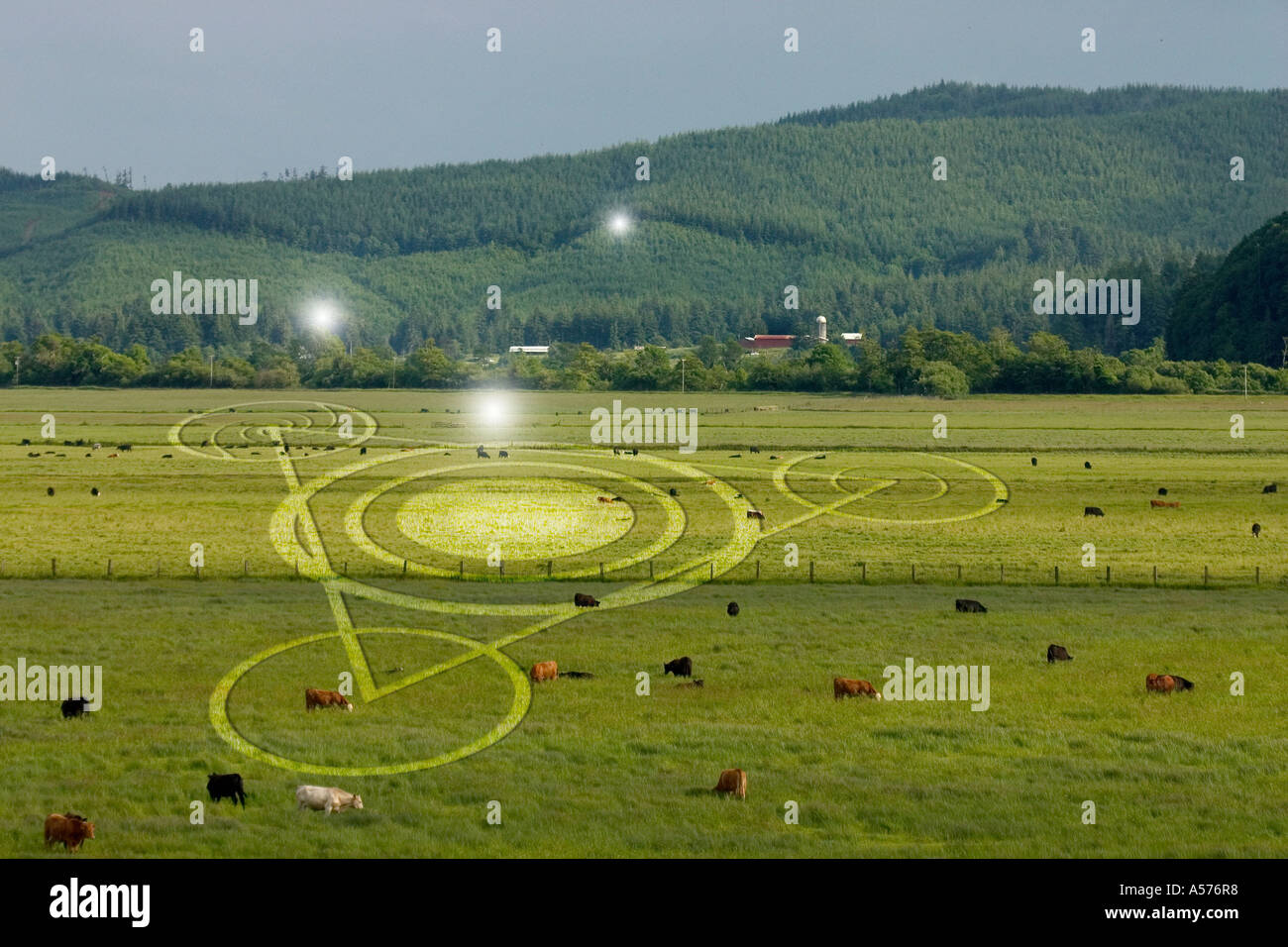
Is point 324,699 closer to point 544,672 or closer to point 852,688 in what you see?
point 544,672

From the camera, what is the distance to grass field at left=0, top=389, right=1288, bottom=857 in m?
23.3

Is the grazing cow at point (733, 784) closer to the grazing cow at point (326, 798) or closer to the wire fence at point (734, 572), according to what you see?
the grazing cow at point (326, 798)

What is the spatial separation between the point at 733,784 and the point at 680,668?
11495 mm

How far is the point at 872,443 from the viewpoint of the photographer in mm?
120688

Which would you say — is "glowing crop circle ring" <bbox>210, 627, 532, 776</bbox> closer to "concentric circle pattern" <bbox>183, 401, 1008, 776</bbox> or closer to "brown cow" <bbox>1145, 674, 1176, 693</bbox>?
"concentric circle pattern" <bbox>183, 401, 1008, 776</bbox>

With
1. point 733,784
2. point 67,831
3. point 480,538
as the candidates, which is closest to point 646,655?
point 733,784

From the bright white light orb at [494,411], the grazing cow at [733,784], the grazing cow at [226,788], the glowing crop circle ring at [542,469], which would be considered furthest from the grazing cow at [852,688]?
the bright white light orb at [494,411]

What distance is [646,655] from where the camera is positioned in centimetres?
3869

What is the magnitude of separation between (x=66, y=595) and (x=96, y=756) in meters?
23.7

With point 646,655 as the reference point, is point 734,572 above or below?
above

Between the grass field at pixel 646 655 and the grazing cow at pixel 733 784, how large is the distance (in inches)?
13.7

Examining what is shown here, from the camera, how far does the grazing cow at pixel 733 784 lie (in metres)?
24.5

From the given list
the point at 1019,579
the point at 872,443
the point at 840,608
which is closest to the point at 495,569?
the point at 840,608
